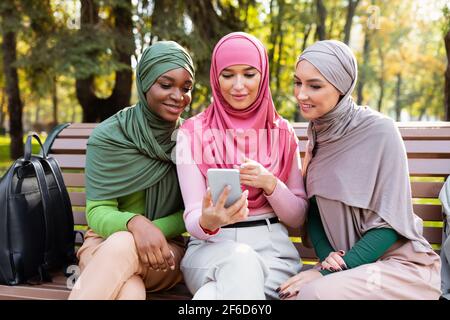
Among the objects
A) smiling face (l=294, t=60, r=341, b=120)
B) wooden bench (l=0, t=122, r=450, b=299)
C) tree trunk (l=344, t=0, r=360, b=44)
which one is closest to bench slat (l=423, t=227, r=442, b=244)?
wooden bench (l=0, t=122, r=450, b=299)

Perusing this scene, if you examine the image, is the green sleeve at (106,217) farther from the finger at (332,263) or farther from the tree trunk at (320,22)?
the tree trunk at (320,22)

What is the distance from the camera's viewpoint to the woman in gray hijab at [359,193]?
2.27m

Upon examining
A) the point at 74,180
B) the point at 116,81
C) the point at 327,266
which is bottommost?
the point at 327,266

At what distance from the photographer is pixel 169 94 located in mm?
2641

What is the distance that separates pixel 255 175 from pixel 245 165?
0.07 metres

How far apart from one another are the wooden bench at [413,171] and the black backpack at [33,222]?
98mm

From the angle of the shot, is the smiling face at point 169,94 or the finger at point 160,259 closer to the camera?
the finger at point 160,259

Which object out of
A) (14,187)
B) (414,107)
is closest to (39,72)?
(14,187)

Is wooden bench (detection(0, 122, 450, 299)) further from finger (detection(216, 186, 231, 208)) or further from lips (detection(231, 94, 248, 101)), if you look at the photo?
lips (detection(231, 94, 248, 101))

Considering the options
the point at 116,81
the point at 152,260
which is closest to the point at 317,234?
the point at 152,260

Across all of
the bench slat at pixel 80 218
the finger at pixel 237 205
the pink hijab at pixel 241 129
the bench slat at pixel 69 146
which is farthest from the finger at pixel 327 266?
the bench slat at pixel 69 146

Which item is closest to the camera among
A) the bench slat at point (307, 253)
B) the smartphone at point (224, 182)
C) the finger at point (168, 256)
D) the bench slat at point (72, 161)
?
the smartphone at point (224, 182)

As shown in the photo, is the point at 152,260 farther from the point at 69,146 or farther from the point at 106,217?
the point at 69,146

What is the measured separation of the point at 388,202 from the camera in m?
2.30
